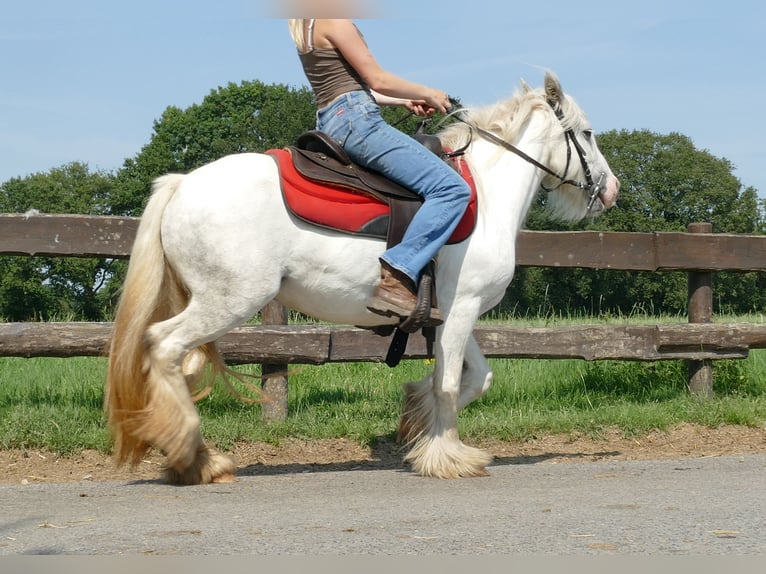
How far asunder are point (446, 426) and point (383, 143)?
5.94 ft

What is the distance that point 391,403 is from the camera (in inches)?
331

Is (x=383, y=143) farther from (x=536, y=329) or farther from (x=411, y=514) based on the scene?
(x=536, y=329)

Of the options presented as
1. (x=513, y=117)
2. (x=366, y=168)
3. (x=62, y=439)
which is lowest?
(x=62, y=439)

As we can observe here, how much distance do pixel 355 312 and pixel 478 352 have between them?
1.05 m

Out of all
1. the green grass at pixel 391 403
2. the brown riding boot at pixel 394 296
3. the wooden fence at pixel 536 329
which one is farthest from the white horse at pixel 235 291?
the wooden fence at pixel 536 329

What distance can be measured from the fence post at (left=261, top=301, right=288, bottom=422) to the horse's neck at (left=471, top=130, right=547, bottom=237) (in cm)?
233

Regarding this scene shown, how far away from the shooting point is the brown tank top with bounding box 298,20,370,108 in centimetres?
592

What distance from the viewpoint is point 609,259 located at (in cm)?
862

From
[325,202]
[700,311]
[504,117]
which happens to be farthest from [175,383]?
[700,311]

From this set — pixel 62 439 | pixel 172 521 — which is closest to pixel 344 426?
pixel 62 439

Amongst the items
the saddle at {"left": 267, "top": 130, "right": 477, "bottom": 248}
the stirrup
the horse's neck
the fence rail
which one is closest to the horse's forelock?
the horse's neck

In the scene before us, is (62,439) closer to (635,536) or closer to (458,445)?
(458,445)

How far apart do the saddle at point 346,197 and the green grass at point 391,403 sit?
4.90 feet

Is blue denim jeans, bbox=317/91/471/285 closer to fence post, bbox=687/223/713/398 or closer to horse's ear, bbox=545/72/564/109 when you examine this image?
horse's ear, bbox=545/72/564/109
